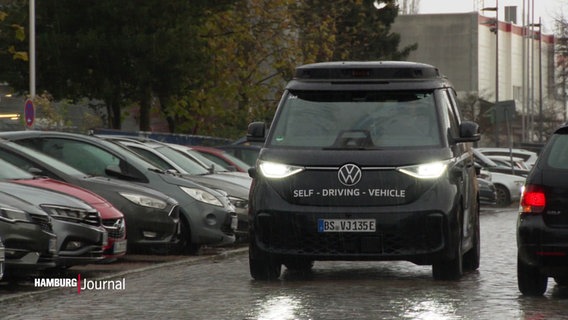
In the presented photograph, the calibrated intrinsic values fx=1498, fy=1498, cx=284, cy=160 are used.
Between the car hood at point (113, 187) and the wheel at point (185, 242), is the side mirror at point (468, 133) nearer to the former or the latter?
the car hood at point (113, 187)

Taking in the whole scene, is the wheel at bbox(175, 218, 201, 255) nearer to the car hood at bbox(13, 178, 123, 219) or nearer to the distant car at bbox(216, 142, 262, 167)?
the car hood at bbox(13, 178, 123, 219)

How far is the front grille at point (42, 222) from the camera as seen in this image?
13.3m

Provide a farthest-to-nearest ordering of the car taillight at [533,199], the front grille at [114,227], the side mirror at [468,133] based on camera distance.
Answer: the front grille at [114,227]
the side mirror at [468,133]
the car taillight at [533,199]

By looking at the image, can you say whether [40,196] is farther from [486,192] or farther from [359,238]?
[486,192]

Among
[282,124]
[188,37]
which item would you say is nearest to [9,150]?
[282,124]

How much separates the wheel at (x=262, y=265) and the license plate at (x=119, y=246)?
166 cm

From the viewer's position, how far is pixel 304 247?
13336mm

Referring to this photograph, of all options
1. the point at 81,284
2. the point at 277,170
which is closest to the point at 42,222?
the point at 81,284

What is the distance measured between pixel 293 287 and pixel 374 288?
728mm

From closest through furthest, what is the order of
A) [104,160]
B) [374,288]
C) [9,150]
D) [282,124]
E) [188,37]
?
1. [374,288]
2. [282,124]
3. [9,150]
4. [104,160]
5. [188,37]

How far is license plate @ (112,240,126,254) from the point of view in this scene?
14977mm

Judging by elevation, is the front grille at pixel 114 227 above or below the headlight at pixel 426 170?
below

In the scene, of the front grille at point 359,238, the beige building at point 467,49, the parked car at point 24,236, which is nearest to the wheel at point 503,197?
the front grille at point 359,238

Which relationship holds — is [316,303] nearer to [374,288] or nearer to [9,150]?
[374,288]
